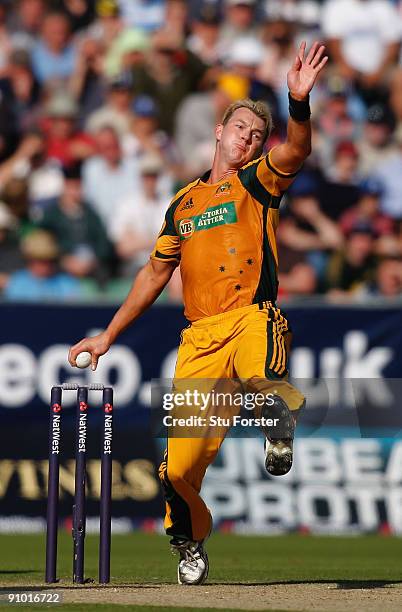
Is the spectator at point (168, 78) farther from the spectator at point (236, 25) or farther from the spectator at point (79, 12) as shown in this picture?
the spectator at point (79, 12)

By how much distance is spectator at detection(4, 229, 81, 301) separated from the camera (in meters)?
12.9

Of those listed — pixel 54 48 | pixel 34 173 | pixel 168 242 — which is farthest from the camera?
pixel 54 48

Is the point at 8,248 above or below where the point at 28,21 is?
below

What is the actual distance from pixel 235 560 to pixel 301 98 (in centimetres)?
429

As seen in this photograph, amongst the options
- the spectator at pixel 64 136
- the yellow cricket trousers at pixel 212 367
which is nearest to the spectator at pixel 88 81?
the spectator at pixel 64 136

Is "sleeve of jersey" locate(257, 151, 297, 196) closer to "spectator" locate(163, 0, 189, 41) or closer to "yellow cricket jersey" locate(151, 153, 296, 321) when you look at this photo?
"yellow cricket jersey" locate(151, 153, 296, 321)

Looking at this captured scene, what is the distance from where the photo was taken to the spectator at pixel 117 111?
49.7 feet

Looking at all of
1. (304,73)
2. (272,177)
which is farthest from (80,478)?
(304,73)

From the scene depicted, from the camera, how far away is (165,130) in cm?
1540

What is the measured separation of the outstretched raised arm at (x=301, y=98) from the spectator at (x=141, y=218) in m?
7.76

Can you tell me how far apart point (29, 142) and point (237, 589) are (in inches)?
355

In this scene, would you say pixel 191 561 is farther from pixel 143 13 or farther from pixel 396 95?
pixel 143 13

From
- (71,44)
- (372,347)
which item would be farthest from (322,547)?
(71,44)

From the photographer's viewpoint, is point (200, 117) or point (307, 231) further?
point (200, 117)
